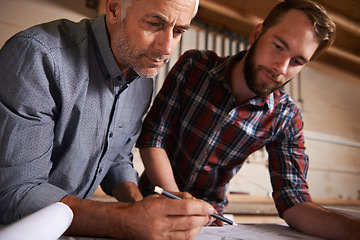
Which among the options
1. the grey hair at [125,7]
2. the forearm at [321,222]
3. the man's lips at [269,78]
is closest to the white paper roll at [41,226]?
the grey hair at [125,7]

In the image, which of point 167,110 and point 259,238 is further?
point 167,110

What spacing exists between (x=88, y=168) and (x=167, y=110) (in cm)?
46

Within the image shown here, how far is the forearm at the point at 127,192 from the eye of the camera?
1.13 metres

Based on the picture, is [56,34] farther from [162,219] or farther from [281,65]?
[281,65]

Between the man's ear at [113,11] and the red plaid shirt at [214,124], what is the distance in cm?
41

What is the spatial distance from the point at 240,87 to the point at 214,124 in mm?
231

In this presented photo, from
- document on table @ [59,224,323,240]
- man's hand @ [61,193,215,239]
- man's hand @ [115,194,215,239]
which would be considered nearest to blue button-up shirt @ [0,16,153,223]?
man's hand @ [61,193,215,239]

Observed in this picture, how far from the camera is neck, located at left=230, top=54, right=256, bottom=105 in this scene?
1.36 m

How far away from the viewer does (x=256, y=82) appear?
4.14ft

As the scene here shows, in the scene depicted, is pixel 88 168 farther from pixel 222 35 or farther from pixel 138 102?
pixel 222 35

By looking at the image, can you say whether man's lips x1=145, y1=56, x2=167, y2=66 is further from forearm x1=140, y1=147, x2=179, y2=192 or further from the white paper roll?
the white paper roll

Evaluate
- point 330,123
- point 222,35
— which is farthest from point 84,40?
point 330,123

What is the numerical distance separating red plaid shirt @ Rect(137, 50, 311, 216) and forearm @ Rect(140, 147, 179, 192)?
0.07 metres

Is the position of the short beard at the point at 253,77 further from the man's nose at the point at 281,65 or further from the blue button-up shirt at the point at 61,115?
the blue button-up shirt at the point at 61,115
